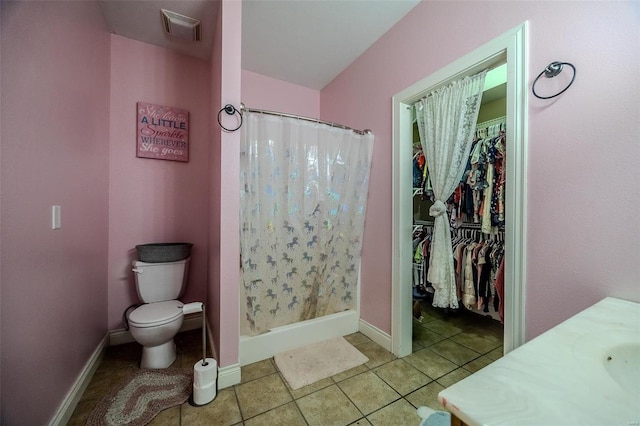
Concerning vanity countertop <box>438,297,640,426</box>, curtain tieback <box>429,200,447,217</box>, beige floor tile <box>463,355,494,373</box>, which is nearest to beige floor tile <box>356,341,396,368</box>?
beige floor tile <box>463,355,494,373</box>

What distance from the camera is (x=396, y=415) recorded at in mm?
1264

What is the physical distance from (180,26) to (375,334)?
2923 mm

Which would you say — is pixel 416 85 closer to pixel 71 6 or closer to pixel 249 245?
pixel 249 245

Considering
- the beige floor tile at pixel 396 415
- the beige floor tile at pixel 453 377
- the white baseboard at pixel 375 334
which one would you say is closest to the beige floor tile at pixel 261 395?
the beige floor tile at pixel 396 415

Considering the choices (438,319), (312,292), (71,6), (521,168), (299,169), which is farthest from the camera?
(438,319)

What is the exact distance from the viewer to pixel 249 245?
1689 mm

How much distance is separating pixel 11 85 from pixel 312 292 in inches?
76.2

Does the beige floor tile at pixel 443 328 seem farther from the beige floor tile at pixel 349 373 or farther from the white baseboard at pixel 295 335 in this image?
the beige floor tile at pixel 349 373

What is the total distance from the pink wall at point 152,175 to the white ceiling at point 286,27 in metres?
0.21

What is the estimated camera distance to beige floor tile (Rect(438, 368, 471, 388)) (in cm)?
152

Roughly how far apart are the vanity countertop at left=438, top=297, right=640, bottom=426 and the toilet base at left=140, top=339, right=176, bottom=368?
1.88 meters

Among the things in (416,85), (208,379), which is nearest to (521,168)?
(416,85)

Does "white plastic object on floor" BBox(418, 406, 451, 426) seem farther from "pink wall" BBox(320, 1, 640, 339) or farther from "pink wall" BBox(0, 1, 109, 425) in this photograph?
"pink wall" BBox(0, 1, 109, 425)

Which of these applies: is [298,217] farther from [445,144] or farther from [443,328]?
[443,328]
